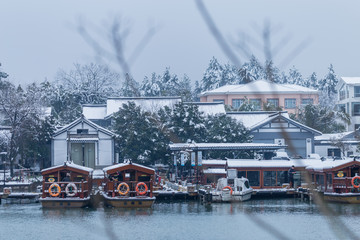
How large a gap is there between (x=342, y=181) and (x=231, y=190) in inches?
190

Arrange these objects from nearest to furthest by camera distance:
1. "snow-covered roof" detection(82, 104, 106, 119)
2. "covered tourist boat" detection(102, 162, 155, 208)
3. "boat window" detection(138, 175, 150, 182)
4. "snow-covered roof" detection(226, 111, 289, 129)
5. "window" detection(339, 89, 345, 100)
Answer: "covered tourist boat" detection(102, 162, 155, 208)
"boat window" detection(138, 175, 150, 182)
"snow-covered roof" detection(226, 111, 289, 129)
"snow-covered roof" detection(82, 104, 106, 119)
"window" detection(339, 89, 345, 100)

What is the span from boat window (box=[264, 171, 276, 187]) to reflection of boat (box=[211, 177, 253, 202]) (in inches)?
88.0

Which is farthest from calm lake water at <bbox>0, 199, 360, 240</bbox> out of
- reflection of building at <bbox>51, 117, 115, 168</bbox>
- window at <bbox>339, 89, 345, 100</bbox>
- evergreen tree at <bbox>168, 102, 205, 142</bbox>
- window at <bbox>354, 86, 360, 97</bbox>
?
window at <bbox>339, 89, 345, 100</bbox>

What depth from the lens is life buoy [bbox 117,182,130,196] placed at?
23906 millimetres

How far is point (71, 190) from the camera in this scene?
2409 cm

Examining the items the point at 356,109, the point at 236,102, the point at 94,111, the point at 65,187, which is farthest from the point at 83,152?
the point at 356,109

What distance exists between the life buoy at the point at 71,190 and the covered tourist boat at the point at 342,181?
1023 centimetres

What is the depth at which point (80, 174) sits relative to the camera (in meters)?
24.7

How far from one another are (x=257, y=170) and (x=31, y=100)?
15432mm

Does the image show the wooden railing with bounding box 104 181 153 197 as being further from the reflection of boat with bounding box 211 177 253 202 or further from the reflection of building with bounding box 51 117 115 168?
the reflection of building with bounding box 51 117 115 168

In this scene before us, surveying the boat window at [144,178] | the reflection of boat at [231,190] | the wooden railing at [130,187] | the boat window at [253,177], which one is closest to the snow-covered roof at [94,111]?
the boat window at [253,177]

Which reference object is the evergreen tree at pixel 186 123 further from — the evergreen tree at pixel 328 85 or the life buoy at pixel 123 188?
the evergreen tree at pixel 328 85

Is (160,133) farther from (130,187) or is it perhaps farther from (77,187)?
(77,187)

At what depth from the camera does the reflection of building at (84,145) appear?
121ft
